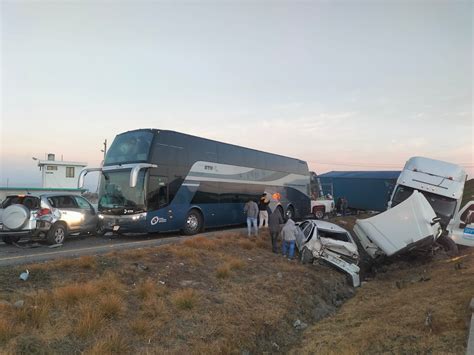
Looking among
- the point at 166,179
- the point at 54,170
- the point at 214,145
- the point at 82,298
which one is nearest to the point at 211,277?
the point at 82,298

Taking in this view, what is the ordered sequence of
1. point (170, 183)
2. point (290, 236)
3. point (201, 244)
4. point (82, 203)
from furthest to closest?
point (170, 183) < point (82, 203) < point (290, 236) < point (201, 244)

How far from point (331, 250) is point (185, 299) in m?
6.42

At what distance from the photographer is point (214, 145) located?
56.0ft

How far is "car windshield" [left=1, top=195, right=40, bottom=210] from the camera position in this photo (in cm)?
1202

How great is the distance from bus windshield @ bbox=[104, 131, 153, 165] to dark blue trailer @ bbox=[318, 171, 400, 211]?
70.7 ft

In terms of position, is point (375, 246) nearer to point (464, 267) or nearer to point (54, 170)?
point (464, 267)

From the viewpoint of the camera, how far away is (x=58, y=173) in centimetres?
3562

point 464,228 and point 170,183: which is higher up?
point 170,183

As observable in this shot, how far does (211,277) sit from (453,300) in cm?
515

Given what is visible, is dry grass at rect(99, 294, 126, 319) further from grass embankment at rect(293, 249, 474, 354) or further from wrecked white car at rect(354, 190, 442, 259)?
wrecked white car at rect(354, 190, 442, 259)

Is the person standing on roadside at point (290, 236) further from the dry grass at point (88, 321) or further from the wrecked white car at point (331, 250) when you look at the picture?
the dry grass at point (88, 321)

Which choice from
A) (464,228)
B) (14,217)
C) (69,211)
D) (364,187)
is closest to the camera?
(14,217)

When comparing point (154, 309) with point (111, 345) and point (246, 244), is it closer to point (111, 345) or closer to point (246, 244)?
point (111, 345)

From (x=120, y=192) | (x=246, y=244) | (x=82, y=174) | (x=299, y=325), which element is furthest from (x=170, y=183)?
(x=299, y=325)
